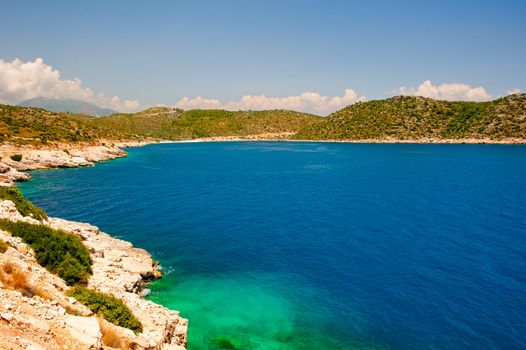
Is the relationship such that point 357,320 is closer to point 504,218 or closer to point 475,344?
point 475,344

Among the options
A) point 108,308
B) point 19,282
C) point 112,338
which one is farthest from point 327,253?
point 19,282

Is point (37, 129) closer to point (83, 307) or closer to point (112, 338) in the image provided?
point (83, 307)

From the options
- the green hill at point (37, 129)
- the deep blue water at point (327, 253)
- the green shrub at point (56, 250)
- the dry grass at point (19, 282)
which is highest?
the green hill at point (37, 129)

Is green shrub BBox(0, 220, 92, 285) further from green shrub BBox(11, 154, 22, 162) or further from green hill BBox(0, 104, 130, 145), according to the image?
green hill BBox(0, 104, 130, 145)

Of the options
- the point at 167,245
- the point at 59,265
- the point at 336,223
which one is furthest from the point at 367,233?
the point at 59,265

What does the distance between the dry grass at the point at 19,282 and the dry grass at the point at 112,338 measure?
9.24 ft

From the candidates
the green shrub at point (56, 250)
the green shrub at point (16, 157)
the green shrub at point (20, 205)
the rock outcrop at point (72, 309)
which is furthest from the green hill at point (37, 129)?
the rock outcrop at point (72, 309)

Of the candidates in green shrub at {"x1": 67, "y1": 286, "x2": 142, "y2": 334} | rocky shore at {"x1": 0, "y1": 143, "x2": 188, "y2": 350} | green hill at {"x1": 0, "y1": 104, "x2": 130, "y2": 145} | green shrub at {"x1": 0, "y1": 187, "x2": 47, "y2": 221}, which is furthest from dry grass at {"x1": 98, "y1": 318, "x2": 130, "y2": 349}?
green hill at {"x1": 0, "y1": 104, "x2": 130, "y2": 145}

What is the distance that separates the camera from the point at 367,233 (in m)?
43.8

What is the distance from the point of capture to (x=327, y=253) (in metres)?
37.5

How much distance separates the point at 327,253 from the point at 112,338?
87.1ft

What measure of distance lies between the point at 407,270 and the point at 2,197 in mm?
36682

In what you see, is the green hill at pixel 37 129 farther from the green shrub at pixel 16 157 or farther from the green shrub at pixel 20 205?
the green shrub at pixel 20 205

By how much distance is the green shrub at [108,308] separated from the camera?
1719 centimetres
